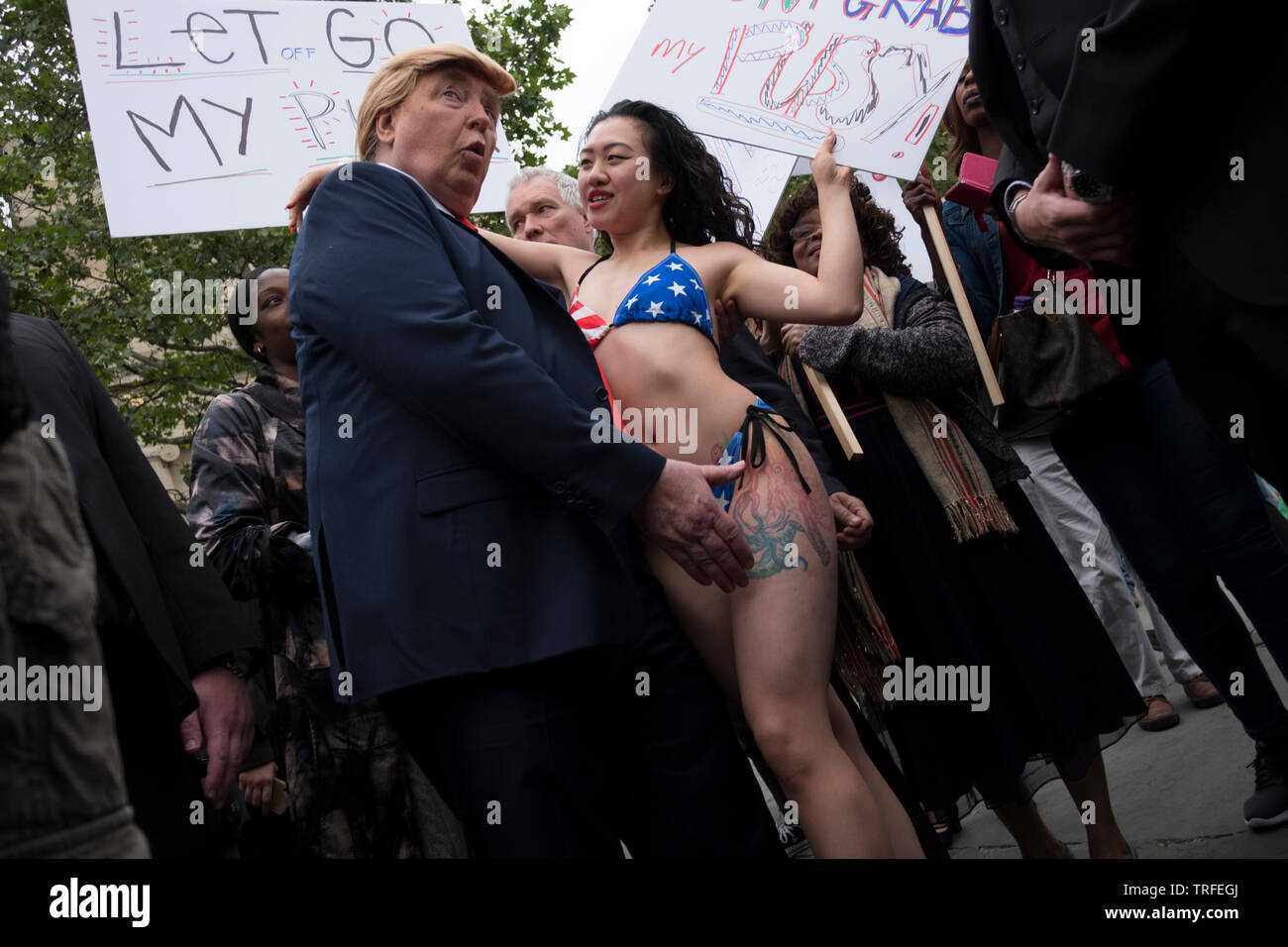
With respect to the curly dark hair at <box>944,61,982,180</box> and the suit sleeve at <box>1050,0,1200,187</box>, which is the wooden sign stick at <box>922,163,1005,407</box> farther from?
the suit sleeve at <box>1050,0,1200,187</box>

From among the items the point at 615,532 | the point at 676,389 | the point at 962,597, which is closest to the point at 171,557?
the point at 615,532

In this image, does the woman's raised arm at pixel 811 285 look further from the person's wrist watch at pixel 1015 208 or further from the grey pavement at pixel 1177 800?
the grey pavement at pixel 1177 800

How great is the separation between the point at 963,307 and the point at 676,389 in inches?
57.3

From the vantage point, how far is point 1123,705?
326cm

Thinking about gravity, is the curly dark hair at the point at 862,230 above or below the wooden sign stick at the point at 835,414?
above

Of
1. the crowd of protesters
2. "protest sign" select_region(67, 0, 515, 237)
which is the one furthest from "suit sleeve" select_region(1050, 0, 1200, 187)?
"protest sign" select_region(67, 0, 515, 237)

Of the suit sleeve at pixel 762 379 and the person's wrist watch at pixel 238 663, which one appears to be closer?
the person's wrist watch at pixel 238 663

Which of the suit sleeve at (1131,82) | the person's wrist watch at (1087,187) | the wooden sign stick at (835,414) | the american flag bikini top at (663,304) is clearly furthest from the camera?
the wooden sign stick at (835,414)

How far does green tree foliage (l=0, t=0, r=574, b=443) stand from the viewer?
12.0 meters

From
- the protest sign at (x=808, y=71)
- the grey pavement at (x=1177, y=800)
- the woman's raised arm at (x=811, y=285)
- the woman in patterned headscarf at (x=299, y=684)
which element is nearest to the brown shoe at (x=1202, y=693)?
the grey pavement at (x=1177, y=800)

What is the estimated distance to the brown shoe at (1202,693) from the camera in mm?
4496

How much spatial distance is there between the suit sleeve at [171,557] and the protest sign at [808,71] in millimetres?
1797
